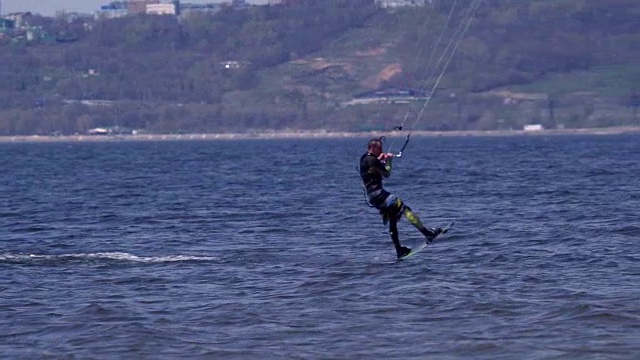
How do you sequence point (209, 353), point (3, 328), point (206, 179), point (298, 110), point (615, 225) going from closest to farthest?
point (209, 353) < point (3, 328) < point (615, 225) < point (206, 179) < point (298, 110)

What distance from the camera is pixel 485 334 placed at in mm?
14164

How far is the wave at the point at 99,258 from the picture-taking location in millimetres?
21250

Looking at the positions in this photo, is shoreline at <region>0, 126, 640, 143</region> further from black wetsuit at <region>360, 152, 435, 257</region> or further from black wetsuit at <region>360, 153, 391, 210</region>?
black wetsuit at <region>360, 153, 391, 210</region>

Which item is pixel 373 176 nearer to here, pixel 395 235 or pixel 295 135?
pixel 395 235

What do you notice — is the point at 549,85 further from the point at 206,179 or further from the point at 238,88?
the point at 206,179

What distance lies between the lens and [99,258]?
21.6 meters

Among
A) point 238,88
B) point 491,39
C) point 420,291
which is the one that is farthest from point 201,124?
point 420,291

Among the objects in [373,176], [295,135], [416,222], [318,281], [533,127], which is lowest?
[295,135]

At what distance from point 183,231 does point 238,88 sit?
498 ft

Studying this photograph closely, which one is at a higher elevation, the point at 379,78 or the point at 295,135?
the point at 379,78

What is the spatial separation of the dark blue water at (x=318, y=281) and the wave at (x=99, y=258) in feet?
0.21

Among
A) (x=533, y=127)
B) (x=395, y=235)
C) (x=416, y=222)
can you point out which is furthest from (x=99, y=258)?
(x=533, y=127)

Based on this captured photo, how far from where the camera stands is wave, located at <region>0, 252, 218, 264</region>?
69.7 feet

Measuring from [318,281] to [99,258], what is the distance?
4677 mm
